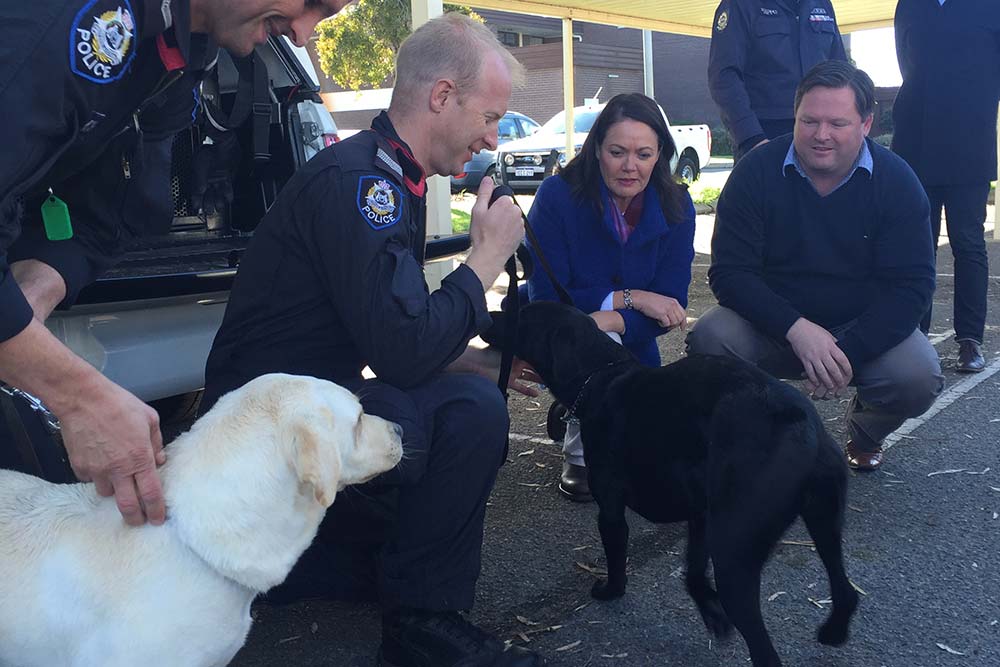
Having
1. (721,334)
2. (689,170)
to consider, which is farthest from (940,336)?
(689,170)

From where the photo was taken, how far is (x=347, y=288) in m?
2.28

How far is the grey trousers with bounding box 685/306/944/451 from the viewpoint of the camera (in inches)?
138

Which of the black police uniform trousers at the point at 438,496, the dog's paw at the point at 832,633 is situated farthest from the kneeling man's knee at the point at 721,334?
the black police uniform trousers at the point at 438,496

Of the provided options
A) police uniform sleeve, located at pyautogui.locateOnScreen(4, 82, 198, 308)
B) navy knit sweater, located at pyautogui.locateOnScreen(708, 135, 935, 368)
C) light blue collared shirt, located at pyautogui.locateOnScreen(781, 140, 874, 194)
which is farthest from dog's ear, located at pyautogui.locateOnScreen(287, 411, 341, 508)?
light blue collared shirt, located at pyautogui.locateOnScreen(781, 140, 874, 194)

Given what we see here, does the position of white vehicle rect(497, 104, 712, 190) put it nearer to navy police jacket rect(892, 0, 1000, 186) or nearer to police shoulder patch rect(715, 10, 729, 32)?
navy police jacket rect(892, 0, 1000, 186)

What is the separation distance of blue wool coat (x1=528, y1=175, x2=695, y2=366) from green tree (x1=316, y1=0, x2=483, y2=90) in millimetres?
14726

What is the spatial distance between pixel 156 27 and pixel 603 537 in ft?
6.28

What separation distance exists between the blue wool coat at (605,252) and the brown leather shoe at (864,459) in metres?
0.97

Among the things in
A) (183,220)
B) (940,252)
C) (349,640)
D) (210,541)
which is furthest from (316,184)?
(940,252)

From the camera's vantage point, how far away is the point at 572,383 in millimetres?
3061

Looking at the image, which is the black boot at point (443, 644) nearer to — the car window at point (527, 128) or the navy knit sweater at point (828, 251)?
the navy knit sweater at point (828, 251)

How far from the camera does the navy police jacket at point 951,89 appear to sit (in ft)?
17.2

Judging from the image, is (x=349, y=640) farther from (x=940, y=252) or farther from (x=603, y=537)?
(x=940, y=252)

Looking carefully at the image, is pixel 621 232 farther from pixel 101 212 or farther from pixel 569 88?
pixel 569 88
